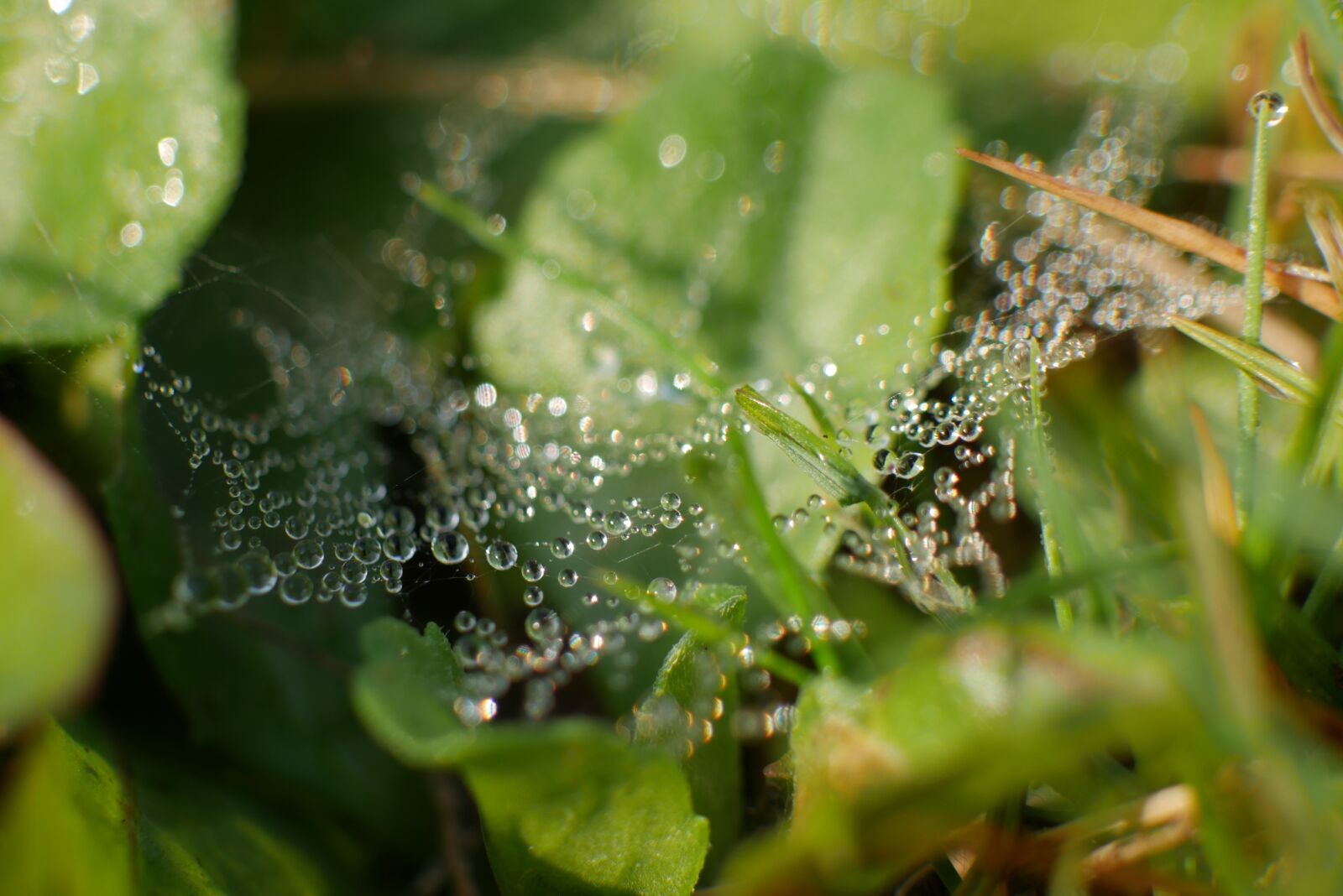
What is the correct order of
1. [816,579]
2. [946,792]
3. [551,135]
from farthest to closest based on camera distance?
[551,135] < [816,579] < [946,792]

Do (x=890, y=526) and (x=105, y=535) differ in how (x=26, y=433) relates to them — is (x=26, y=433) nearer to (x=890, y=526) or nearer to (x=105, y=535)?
(x=105, y=535)

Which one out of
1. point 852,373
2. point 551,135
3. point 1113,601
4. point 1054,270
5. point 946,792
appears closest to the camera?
point 946,792

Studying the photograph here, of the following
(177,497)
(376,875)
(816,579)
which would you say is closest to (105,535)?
(177,497)

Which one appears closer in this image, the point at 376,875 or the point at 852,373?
the point at 376,875

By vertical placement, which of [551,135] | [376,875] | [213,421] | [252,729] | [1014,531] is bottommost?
[376,875]

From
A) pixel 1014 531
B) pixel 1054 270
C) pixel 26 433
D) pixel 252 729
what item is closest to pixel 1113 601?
pixel 1014 531

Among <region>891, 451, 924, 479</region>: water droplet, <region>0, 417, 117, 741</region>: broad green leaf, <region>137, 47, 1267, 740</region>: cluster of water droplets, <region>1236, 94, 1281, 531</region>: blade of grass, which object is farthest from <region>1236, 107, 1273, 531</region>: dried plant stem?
<region>0, 417, 117, 741</region>: broad green leaf

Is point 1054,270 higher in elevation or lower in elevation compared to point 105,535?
Answer: higher
